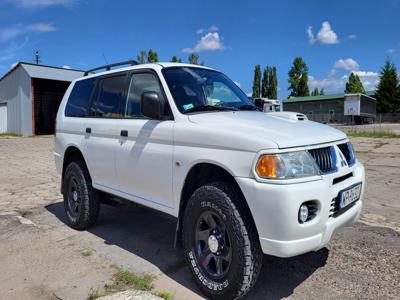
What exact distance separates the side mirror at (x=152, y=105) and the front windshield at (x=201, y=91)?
18cm

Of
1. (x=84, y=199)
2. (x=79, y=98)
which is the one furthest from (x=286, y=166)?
(x=79, y=98)

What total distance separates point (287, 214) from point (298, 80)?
80.6m

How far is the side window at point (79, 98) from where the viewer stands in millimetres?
5484

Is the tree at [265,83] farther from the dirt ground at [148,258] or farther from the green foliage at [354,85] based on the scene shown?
the dirt ground at [148,258]

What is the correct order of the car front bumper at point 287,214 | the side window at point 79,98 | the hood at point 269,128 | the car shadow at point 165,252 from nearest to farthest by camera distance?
the car front bumper at point 287,214
the hood at point 269,128
the car shadow at point 165,252
the side window at point 79,98

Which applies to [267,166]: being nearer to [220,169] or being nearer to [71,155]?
[220,169]

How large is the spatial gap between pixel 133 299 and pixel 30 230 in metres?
2.85

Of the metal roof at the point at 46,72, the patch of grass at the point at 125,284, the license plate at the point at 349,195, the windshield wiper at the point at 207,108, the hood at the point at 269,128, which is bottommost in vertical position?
the patch of grass at the point at 125,284

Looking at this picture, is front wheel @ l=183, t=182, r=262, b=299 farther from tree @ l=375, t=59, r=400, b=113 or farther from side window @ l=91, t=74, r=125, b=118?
tree @ l=375, t=59, r=400, b=113

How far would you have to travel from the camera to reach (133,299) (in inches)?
132

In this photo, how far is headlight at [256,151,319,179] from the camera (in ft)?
9.62

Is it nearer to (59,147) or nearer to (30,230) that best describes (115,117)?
(59,147)

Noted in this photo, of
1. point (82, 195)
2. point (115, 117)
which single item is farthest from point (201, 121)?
point (82, 195)

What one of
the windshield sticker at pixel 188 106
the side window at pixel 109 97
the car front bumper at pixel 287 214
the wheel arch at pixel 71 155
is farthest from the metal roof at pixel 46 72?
the car front bumper at pixel 287 214
